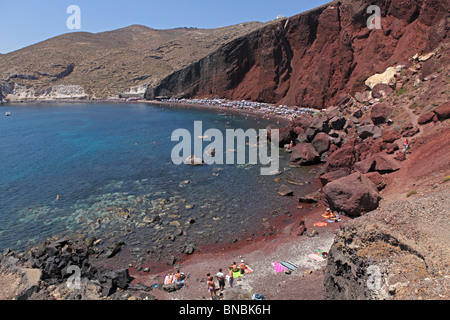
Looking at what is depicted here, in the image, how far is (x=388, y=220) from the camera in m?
10.4

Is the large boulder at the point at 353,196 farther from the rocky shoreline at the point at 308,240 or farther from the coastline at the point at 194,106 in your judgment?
the coastline at the point at 194,106

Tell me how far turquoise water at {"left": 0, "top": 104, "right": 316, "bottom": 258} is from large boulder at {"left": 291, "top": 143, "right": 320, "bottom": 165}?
5413mm

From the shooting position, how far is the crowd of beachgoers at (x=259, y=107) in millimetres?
63744

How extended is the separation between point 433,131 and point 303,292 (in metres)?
23.2

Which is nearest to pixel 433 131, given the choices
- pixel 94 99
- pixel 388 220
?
pixel 388 220

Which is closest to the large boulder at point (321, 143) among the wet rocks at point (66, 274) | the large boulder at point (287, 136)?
the large boulder at point (287, 136)

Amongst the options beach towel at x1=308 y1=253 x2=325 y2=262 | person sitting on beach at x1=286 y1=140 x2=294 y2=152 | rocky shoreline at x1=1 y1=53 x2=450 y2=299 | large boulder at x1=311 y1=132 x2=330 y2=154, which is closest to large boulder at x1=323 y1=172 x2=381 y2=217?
rocky shoreline at x1=1 y1=53 x2=450 y2=299

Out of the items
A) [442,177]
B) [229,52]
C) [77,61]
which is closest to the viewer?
[442,177]

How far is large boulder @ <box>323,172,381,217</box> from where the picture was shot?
2078 centimetres

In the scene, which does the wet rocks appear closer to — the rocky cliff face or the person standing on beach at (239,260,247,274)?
the person standing on beach at (239,260,247,274)

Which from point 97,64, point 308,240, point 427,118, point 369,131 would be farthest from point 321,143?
point 97,64

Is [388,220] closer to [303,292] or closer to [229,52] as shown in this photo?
[303,292]

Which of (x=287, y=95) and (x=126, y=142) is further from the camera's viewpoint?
(x=287, y=95)

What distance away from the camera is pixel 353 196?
2102 cm
